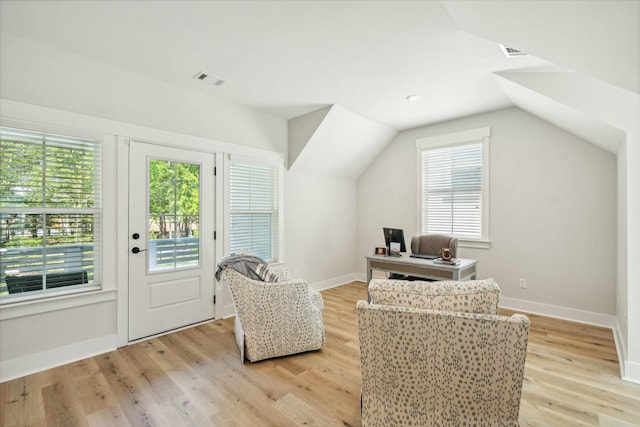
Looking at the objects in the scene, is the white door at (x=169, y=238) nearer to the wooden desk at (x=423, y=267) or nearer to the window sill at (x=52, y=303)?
the window sill at (x=52, y=303)

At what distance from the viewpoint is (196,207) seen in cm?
351

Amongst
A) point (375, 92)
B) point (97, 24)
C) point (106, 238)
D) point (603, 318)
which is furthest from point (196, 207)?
point (603, 318)

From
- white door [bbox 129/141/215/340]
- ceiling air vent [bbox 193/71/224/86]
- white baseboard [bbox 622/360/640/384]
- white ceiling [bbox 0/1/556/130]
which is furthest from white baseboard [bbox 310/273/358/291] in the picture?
white baseboard [bbox 622/360/640/384]

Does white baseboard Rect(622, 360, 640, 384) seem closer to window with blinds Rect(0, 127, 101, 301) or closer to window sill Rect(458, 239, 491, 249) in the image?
window sill Rect(458, 239, 491, 249)

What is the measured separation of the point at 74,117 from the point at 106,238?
110 centimetres

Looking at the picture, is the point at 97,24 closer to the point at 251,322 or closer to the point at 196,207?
the point at 196,207

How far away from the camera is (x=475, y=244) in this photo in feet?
14.2

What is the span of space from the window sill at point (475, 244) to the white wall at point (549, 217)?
0.06m

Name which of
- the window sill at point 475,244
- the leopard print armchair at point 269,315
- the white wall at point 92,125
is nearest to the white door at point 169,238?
the white wall at point 92,125

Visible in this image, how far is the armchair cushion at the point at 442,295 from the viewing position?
58.9 inches

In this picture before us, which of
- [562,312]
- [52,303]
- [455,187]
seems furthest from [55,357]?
[562,312]

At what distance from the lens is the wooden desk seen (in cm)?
305

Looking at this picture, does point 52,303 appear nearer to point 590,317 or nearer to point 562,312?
point 562,312

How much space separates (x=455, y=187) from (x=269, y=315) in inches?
134
